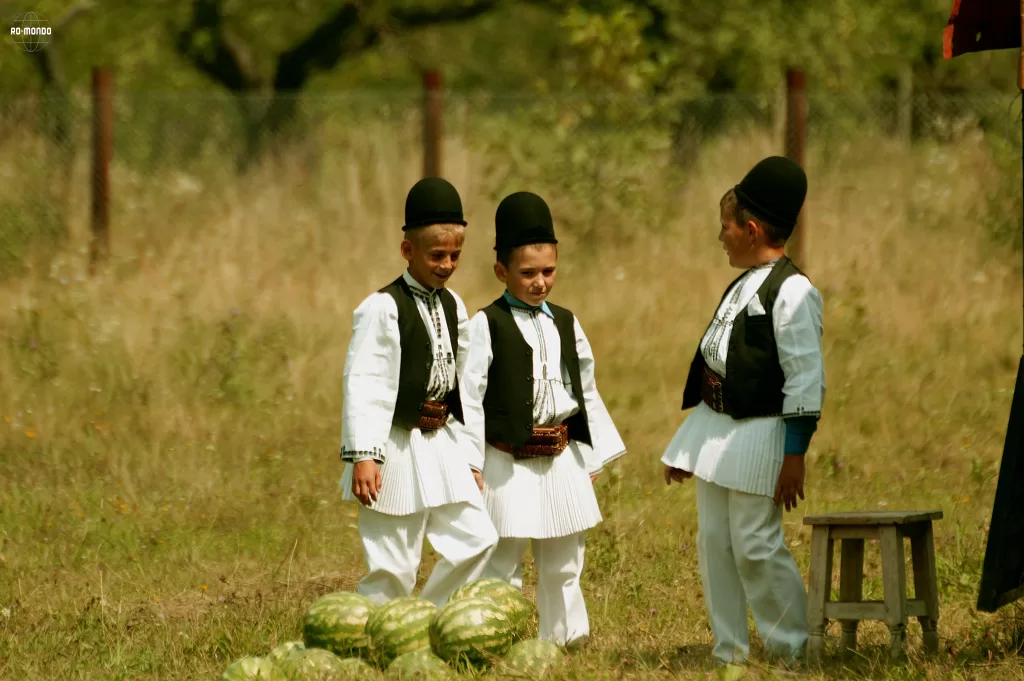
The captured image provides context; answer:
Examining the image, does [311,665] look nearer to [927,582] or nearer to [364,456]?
[364,456]

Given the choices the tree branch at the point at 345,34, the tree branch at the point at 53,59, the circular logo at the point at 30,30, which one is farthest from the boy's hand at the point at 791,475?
the tree branch at the point at 53,59

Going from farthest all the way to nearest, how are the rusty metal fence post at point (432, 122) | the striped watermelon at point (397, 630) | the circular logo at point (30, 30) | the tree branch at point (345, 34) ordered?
1. the tree branch at point (345, 34)
2. the circular logo at point (30, 30)
3. the rusty metal fence post at point (432, 122)
4. the striped watermelon at point (397, 630)

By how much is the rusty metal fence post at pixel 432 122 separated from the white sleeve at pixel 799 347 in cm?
683

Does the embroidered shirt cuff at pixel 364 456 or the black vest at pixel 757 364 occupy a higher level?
the black vest at pixel 757 364

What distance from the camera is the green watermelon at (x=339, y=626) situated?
494cm

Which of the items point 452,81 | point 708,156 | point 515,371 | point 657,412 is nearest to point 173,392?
point 657,412

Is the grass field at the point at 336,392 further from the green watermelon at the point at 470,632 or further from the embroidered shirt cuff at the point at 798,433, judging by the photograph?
the embroidered shirt cuff at the point at 798,433

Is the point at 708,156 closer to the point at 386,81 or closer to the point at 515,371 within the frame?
the point at 515,371

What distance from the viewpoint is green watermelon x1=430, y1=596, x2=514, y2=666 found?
4738mm

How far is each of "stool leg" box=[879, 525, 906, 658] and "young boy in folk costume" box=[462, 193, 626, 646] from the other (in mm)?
1187

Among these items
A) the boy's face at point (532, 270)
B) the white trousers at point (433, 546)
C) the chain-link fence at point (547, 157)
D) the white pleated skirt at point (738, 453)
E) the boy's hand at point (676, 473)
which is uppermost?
the chain-link fence at point (547, 157)

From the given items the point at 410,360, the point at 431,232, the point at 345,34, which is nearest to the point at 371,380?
the point at 410,360

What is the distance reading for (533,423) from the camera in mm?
5598

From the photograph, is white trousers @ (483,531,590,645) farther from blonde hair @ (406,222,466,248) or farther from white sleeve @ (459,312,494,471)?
blonde hair @ (406,222,466,248)
